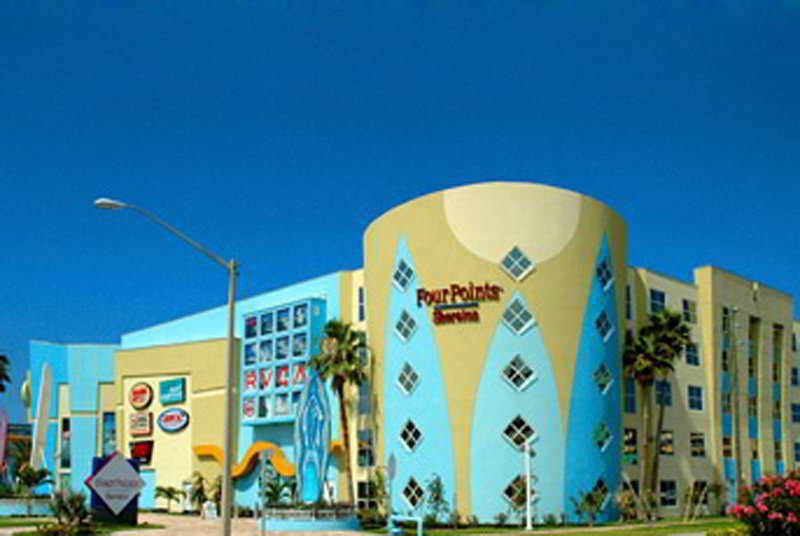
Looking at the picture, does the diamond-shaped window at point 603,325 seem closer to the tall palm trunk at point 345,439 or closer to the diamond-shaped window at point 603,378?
the diamond-shaped window at point 603,378

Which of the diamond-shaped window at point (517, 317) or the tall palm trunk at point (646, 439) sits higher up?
the diamond-shaped window at point (517, 317)

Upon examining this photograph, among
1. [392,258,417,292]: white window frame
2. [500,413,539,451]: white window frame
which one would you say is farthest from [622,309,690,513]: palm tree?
[392,258,417,292]: white window frame

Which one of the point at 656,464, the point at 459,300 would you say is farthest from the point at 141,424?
the point at 656,464

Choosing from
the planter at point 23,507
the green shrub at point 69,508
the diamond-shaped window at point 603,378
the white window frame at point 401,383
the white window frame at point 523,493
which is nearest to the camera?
the green shrub at point 69,508

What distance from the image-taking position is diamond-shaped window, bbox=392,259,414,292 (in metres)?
57.1

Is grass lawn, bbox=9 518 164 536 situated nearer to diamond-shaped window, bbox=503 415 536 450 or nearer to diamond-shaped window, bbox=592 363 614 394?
diamond-shaped window, bbox=503 415 536 450

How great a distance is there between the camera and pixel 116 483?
2342cm

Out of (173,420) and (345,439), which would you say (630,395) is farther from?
(173,420)

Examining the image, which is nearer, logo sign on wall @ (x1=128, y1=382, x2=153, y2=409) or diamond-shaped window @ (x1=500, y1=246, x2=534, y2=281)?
diamond-shaped window @ (x1=500, y1=246, x2=534, y2=281)

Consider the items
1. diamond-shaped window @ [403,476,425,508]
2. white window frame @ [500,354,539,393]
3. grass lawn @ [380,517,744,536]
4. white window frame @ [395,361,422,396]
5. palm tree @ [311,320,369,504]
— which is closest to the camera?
grass lawn @ [380,517,744,536]

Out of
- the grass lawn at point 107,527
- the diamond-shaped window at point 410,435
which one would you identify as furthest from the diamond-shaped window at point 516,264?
the grass lawn at point 107,527

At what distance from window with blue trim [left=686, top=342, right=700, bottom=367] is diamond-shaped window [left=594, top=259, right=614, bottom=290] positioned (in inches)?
435

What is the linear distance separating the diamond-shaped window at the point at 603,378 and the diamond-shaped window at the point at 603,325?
5.45 feet

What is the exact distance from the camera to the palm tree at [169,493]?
70625mm
